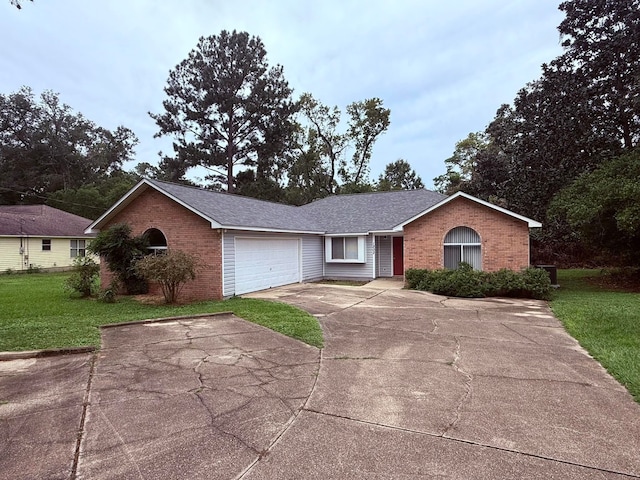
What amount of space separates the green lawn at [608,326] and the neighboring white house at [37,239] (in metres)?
23.6

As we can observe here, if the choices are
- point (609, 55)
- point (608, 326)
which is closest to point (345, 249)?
point (608, 326)

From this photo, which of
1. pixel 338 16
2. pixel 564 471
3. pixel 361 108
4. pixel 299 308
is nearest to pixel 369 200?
pixel 338 16

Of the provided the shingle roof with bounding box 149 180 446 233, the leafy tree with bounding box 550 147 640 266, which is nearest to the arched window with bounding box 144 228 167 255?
the shingle roof with bounding box 149 180 446 233

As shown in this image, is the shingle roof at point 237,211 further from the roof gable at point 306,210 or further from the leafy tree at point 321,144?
the leafy tree at point 321,144

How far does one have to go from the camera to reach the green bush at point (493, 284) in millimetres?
12180

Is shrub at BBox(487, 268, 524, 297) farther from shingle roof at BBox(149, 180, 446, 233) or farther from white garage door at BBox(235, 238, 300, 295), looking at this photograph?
white garage door at BBox(235, 238, 300, 295)

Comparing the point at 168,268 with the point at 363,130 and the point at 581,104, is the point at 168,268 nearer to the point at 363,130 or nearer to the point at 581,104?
the point at 581,104

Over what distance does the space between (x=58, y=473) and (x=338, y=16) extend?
14254 millimetres

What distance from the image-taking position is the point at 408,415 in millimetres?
3854

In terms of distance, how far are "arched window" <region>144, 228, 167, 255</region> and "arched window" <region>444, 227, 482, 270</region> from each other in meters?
10.8

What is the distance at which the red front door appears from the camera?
62.2ft

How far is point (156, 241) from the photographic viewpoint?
14.4 meters

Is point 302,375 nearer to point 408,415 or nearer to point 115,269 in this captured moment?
point 408,415

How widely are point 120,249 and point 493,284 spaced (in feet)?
41.9
